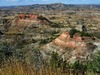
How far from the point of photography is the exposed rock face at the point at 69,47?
48.5 m

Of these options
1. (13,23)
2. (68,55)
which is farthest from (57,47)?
(13,23)

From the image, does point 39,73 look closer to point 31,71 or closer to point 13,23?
point 31,71

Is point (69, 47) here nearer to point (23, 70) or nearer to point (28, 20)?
point (23, 70)

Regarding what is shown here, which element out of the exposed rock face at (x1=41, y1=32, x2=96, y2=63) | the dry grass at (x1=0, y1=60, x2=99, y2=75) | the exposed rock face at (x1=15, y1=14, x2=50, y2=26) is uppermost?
the dry grass at (x1=0, y1=60, x2=99, y2=75)

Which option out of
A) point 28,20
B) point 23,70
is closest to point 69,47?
point 23,70

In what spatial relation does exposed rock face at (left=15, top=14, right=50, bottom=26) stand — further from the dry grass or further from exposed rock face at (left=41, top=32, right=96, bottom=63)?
the dry grass

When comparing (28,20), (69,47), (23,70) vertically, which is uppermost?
(23,70)

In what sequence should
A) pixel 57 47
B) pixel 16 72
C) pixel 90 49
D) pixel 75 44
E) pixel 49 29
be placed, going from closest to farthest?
pixel 16 72 < pixel 90 49 < pixel 75 44 < pixel 57 47 < pixel 49 29

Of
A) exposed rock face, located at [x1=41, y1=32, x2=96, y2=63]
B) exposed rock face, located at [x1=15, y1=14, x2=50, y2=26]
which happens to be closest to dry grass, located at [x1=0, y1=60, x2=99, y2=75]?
exposed rock face, located at [x1=41, y1=32, x2=96, y2=63]

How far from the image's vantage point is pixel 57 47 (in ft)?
189

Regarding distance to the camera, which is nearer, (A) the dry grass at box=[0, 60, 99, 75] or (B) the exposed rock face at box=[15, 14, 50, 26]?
(A) the dry grass at box=[0, 60, 99, 75]

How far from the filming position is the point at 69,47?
181 feet

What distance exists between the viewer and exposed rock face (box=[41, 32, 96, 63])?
48.5 m

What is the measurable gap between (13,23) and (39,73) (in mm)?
96890
